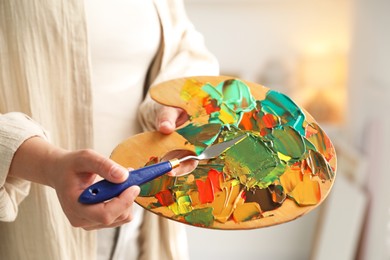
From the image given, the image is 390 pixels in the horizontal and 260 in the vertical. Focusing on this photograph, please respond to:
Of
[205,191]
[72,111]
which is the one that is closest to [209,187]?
[205,191]

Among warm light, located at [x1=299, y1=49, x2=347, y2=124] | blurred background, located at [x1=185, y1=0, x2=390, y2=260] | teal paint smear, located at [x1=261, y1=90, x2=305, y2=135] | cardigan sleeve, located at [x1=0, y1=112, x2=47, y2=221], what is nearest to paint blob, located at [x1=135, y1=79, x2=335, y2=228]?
teal paint smear, located at [x1=261, y1=90, x2=305, y2=135]

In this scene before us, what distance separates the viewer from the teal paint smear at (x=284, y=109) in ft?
2.50

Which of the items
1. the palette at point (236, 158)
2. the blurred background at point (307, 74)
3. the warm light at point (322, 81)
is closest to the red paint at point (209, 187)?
the palette at point (236, 158)

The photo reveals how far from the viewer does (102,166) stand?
1.81 feet

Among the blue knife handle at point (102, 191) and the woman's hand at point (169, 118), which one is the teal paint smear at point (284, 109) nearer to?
the woman's hand at point (169, 118)

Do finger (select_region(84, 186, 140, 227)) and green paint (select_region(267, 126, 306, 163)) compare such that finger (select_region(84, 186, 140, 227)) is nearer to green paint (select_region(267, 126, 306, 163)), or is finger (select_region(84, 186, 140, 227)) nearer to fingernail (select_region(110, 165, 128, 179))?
fingernail (select_region(110, 165, 128, 179))

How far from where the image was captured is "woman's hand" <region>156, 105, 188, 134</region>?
74cm

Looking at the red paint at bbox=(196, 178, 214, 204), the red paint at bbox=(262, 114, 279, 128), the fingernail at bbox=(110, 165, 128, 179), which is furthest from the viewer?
the red paint at bbox=(262, 114, 279, 128)

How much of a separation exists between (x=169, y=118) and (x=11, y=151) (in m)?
0.21

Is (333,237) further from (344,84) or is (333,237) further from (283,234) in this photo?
(344,84)

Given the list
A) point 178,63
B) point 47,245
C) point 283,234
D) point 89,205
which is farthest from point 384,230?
point 89,205

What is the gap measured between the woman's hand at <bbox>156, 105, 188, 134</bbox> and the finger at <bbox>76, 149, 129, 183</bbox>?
178 millimetres

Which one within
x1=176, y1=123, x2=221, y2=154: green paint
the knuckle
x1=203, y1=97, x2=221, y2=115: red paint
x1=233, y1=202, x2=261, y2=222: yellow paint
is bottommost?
x1=233, y1=202, x2=261, y2=222: yellow paint

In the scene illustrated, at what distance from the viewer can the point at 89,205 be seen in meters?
0.57
